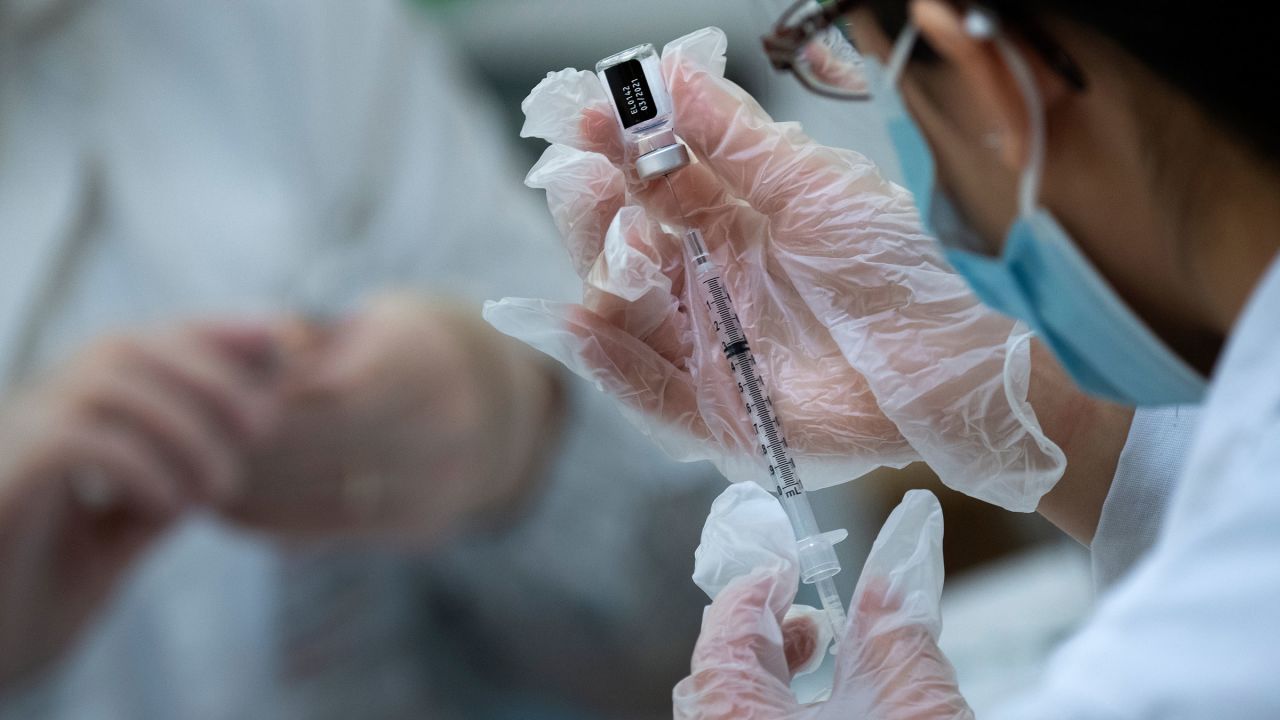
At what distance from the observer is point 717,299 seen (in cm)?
65

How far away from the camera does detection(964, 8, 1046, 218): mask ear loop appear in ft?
1.43

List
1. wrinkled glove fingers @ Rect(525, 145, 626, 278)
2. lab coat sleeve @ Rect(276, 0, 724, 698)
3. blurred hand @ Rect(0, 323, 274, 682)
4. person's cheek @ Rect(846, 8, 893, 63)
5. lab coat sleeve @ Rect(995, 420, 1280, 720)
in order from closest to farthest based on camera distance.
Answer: lab coat sleeve @ Rect(995, 420, 1280, 720)
person's cheek @ Rect(846, 8, 893, 63)
wrinkled glove fingers @ Rect(525, 145, 626, 278)
blurred hand @ Rect(0, 323, 274, 682)
lab coat sleeve @ Rect(276, 0, 724, 698)

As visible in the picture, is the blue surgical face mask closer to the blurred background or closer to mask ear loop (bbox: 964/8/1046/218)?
mask ear loop (bbox: 964/8/1046/218)

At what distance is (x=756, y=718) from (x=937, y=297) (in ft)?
0.98

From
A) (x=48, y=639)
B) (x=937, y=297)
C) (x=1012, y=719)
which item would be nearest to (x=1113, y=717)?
(x=1012, y=719)

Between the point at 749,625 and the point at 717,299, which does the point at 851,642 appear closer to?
the point at 749,625

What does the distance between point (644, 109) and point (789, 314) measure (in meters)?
0.18

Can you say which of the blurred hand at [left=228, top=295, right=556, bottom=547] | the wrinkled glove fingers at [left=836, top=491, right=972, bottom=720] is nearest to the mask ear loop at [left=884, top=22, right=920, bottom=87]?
the wrinkled glove fingers at [left=836, top=491, right=972, bottom=720]

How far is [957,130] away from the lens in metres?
0.50

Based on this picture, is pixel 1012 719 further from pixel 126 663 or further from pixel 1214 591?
pixel 126 663

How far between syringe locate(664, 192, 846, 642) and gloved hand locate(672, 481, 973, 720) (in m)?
0.02

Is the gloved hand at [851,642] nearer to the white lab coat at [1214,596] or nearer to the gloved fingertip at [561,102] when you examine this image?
the white lab coat at [1214,596]

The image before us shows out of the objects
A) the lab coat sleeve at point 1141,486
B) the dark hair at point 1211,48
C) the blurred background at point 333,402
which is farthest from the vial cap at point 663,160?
the blurred background at point 333,402

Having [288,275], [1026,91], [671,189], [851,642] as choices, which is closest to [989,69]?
[1026,91]
